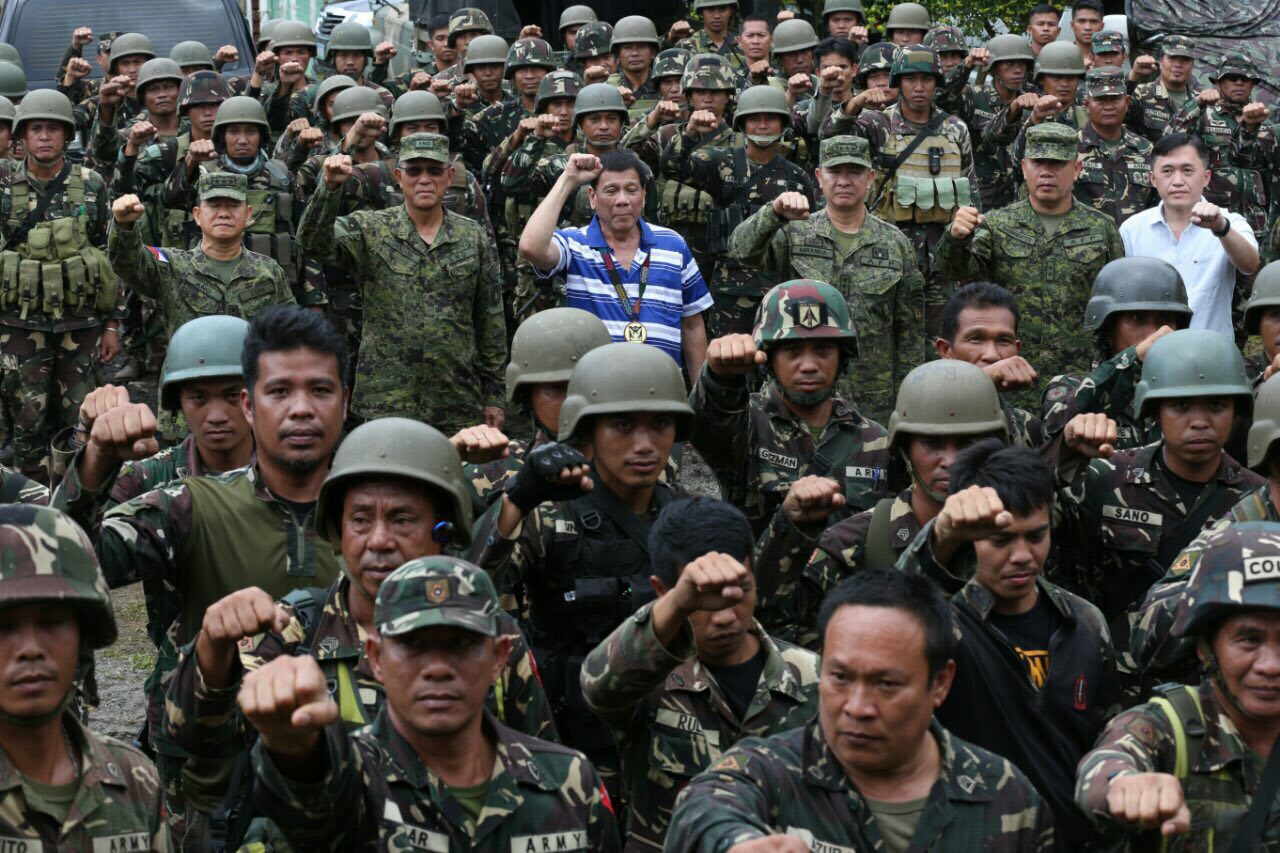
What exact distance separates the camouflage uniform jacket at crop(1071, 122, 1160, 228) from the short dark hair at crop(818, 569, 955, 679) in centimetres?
811

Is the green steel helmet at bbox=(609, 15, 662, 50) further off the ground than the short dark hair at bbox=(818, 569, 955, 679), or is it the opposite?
the green steel helmet at bbox=(609, 15, 662, 50)

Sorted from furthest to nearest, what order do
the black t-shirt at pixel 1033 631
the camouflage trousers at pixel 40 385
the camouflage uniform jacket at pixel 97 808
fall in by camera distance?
the camouflage trousers at pixel 40 385 → the black t-shirt at pixel 1033 631 → the camouflage uniform jacket at pixel 97 808

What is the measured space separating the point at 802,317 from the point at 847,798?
3369 millimetres

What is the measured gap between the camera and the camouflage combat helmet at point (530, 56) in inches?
559

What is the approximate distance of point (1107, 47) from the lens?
548 inches

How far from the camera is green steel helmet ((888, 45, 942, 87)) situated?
12227 millimetres

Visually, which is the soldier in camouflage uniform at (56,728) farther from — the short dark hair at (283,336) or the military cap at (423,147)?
the military cap at (423,147)

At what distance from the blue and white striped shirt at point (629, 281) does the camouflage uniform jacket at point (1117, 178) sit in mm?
3821

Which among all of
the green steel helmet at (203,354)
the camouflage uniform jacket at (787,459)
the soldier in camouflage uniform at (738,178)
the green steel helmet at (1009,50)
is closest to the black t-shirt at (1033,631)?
the camouflage uniform jacket at (787,459)

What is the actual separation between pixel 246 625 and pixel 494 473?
103 inches

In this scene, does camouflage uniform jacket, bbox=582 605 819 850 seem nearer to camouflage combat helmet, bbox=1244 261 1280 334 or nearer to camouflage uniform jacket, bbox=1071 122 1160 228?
camouflage combat helmet, bbox=1244 261 1280 334

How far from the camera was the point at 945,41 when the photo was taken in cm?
1433

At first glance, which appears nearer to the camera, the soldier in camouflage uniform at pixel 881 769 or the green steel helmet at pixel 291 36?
the soldier in camouflage uniform at pixel 881 769

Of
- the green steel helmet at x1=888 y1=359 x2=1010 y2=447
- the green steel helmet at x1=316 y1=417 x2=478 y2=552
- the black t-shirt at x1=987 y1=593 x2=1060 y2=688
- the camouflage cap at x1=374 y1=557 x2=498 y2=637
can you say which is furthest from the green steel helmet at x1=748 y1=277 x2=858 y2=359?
the camouflage cap at x1=374 y1=557 x2=498 y2=637
